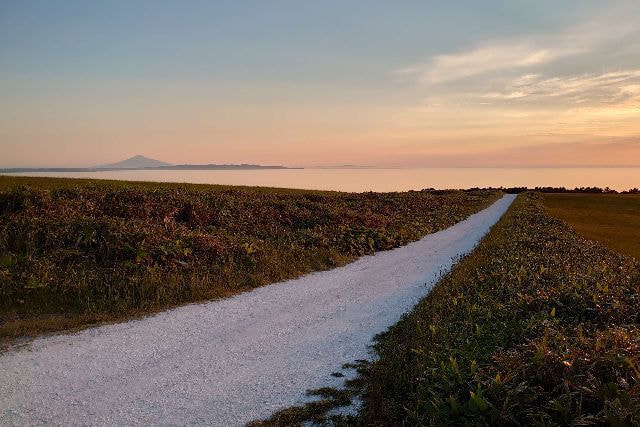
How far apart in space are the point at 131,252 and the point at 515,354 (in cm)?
1312

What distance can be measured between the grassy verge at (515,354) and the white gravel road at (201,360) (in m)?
1.35

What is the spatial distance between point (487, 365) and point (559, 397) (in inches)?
60.3

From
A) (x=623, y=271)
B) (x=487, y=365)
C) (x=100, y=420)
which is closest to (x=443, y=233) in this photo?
(x=623, y=271)

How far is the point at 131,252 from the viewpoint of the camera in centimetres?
1603

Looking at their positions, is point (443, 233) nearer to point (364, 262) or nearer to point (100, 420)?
point (364, 262)

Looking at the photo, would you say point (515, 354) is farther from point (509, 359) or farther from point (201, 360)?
Answer: point (201, 360)

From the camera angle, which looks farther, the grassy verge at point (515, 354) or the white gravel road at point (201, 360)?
the white gravel road at point (201, 360)

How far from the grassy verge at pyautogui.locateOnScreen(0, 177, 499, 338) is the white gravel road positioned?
1.19 metres

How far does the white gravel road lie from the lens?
7672 millimetres

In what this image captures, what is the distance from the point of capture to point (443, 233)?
105 feet

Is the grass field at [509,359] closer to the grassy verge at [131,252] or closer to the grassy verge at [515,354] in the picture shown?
the grassy verge at [515,354]

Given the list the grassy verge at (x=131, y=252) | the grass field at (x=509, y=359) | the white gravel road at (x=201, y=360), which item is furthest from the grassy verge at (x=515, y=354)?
the grassy verge at (x=131, y=252)

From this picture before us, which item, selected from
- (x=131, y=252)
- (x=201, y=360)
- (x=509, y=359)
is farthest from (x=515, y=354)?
(x=131, y=252)

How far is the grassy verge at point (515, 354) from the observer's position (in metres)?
5.93
